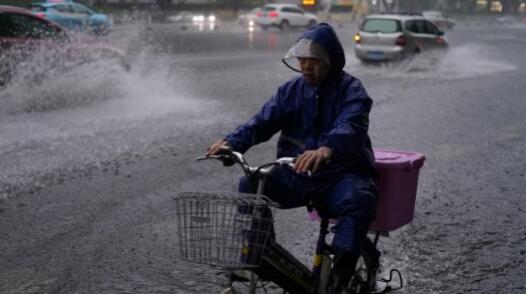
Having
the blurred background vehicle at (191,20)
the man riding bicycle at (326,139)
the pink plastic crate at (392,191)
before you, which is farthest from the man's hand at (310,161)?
the blurred background vehicle at (191,20)

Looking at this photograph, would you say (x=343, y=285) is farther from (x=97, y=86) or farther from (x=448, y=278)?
(x=97, y=86)

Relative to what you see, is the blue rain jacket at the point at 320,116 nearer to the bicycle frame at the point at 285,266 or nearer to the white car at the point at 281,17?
the bicycle frame at the point at 285,266

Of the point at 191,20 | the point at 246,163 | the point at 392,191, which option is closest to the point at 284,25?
the point at 191,20

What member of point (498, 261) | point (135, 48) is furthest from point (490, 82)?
point (498, 261)

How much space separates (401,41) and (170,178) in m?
16.2

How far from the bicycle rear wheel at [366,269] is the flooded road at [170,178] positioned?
0.48m

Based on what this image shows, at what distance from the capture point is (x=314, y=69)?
150 inches

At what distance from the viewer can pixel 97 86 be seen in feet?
48.8

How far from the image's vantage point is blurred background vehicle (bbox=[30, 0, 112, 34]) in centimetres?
2888

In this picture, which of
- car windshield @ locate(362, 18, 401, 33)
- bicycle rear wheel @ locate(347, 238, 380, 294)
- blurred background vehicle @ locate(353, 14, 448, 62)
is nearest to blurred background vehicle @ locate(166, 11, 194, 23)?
blurred background vehicle @ locate(353, 14, 448, 62)

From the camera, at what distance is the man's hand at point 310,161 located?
130 inches

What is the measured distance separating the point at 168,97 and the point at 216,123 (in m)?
3.08

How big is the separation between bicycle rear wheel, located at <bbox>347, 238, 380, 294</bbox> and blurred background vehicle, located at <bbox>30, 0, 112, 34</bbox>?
25.0 m

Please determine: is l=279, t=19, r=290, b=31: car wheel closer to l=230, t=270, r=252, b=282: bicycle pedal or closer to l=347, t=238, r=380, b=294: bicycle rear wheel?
l=347, t=238, r=380, b=294: bicycle rear wheel
